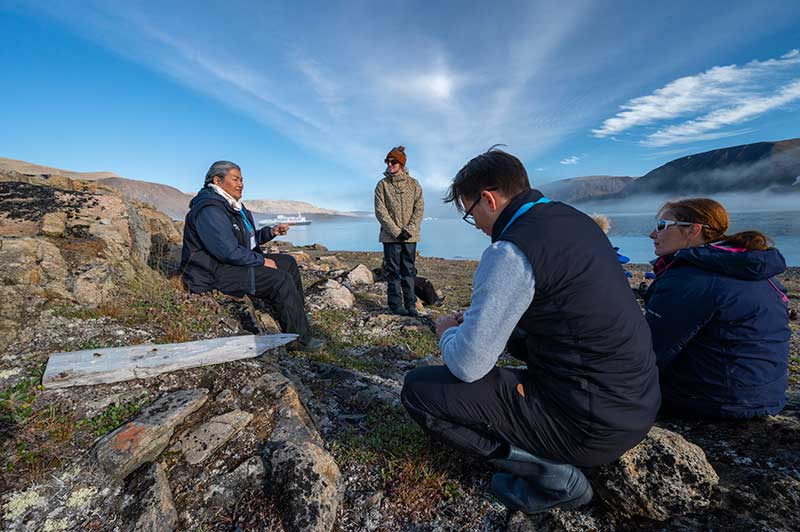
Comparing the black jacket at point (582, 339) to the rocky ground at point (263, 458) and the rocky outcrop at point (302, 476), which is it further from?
the rocky outcrop at point (302, 476)

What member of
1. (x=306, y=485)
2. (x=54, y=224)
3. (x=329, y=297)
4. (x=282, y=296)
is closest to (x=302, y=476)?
(x=306, y=485)

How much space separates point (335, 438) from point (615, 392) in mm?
2198

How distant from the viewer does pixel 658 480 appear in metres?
2.29

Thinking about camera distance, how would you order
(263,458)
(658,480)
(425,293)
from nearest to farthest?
(658,480)
(263,458)
(425,293)

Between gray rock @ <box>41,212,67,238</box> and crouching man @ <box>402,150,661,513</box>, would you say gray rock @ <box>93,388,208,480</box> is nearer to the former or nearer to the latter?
crouching man @ <box>402,150,661,513</box>

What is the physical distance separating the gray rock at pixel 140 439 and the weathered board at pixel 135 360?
0.55 meters

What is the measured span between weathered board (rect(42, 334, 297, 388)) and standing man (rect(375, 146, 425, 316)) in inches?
168

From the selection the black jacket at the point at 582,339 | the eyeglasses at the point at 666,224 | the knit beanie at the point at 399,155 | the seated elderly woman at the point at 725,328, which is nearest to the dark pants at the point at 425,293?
the knit beanie at the point at 399,155

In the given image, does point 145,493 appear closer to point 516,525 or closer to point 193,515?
point 193,515

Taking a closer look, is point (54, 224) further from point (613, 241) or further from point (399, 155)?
point (613, 241)

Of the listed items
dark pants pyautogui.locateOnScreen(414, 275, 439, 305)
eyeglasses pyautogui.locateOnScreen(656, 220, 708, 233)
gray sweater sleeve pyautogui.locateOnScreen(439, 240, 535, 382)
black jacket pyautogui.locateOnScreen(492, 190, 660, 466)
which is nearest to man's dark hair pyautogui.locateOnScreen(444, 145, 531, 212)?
black jacket pyautogui.locateOnScreen(492, 190, 660, 466)

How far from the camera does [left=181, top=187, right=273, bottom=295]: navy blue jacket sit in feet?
17.0

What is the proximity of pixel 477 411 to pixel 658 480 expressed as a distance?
46.3 inches

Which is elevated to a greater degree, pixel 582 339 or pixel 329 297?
pixel 582 339
